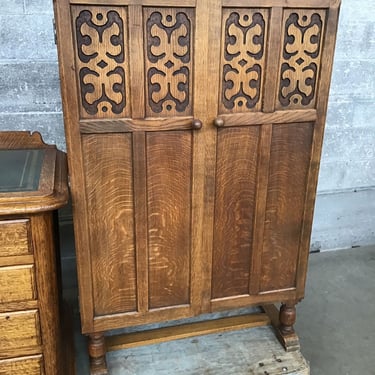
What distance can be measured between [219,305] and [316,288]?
0.92m

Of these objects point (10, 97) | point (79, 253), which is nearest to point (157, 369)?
point (79, 253)

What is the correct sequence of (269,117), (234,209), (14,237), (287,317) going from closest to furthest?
(14,237), (269,117), (234,209), (287,317)

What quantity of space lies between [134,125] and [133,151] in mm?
83

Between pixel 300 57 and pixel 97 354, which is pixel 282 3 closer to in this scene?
pixel 300 57

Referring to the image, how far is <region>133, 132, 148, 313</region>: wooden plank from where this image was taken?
4.67ft

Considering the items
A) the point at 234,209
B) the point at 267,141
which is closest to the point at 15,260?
the point at 234,209

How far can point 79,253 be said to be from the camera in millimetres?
1498

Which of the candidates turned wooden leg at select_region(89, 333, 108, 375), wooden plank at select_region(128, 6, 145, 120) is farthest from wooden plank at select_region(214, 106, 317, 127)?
turned wooden leg at select_region(89, 333, 108, 375)

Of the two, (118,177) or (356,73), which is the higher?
(356,73)

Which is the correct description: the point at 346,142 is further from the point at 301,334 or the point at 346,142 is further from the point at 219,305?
the point at 219,305

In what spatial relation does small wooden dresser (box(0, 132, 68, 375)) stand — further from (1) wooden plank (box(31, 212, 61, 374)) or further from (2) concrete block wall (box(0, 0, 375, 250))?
(2) concrete block wall (box(0, 0, 375, 250))

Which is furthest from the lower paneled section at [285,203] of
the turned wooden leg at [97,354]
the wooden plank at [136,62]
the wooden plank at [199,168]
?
the turned wooden leg at [97,354]

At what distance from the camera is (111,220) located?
1493mm

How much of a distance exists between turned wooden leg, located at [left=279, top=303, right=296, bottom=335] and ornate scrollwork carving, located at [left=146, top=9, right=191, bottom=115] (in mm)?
920
